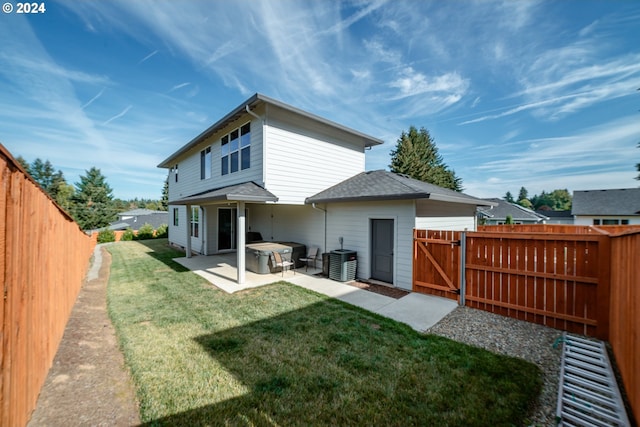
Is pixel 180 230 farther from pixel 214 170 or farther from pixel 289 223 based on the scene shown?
pixel 289 223

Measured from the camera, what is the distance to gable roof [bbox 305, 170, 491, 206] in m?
7.03

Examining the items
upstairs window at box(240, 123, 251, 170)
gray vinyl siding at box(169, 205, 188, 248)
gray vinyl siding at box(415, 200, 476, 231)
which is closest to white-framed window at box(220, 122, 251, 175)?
upstairs window at box(240, 123, 251, 170)

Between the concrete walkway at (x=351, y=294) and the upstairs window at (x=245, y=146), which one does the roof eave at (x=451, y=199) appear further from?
the upstairs window at (x=245, y=146)

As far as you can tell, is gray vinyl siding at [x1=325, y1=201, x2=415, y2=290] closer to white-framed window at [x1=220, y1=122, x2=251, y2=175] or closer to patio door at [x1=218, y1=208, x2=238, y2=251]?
white-framed window at [x1=220, y1=122, x2=251, y2=175]

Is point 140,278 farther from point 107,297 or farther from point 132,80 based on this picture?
point 132,80

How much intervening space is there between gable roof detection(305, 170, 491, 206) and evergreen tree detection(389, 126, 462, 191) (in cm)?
2632

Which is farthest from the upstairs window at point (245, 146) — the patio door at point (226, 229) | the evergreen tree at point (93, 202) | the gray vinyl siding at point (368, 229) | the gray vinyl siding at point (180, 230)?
the evergreen tree at point (93, 202)

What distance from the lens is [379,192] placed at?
787 cm

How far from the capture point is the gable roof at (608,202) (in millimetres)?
26913

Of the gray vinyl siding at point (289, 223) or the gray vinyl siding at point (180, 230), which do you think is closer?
the gray vinyl siding at point (289, 223)

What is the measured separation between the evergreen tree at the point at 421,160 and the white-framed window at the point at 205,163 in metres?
28.5

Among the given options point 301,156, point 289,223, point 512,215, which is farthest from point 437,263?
point 512,215

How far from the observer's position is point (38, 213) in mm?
2918

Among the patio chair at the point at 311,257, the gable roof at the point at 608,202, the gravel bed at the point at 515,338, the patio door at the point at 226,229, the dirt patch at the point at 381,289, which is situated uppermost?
the gable roof at the point at 608,202
